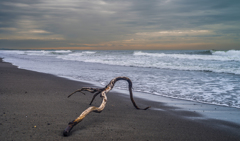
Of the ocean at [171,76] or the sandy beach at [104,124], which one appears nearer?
the sandy beach at [104,124]

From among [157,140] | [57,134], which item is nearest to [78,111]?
[57,134]

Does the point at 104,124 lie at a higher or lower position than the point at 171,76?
higher

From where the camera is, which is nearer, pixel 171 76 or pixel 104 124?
pixel 104 124

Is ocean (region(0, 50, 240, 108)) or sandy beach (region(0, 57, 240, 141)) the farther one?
ocean (region(0, 50, 240, 108))

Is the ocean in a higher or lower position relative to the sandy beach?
lower

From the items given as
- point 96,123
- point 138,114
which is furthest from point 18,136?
point 138,114

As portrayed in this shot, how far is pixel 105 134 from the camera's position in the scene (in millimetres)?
2672

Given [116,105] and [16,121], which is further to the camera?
[116,105]

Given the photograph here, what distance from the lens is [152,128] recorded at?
303 cm

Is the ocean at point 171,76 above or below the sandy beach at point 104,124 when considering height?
below

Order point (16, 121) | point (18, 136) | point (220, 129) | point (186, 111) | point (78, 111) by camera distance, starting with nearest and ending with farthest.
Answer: point (18, 136), point (16, 121), point (220, 129), point (78, 111), point (186, 111)

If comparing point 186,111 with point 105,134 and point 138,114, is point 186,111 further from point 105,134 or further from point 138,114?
point 105,134

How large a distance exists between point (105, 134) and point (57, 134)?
69 cm

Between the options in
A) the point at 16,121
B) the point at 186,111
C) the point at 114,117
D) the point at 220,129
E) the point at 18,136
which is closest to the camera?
the point at 18,136
